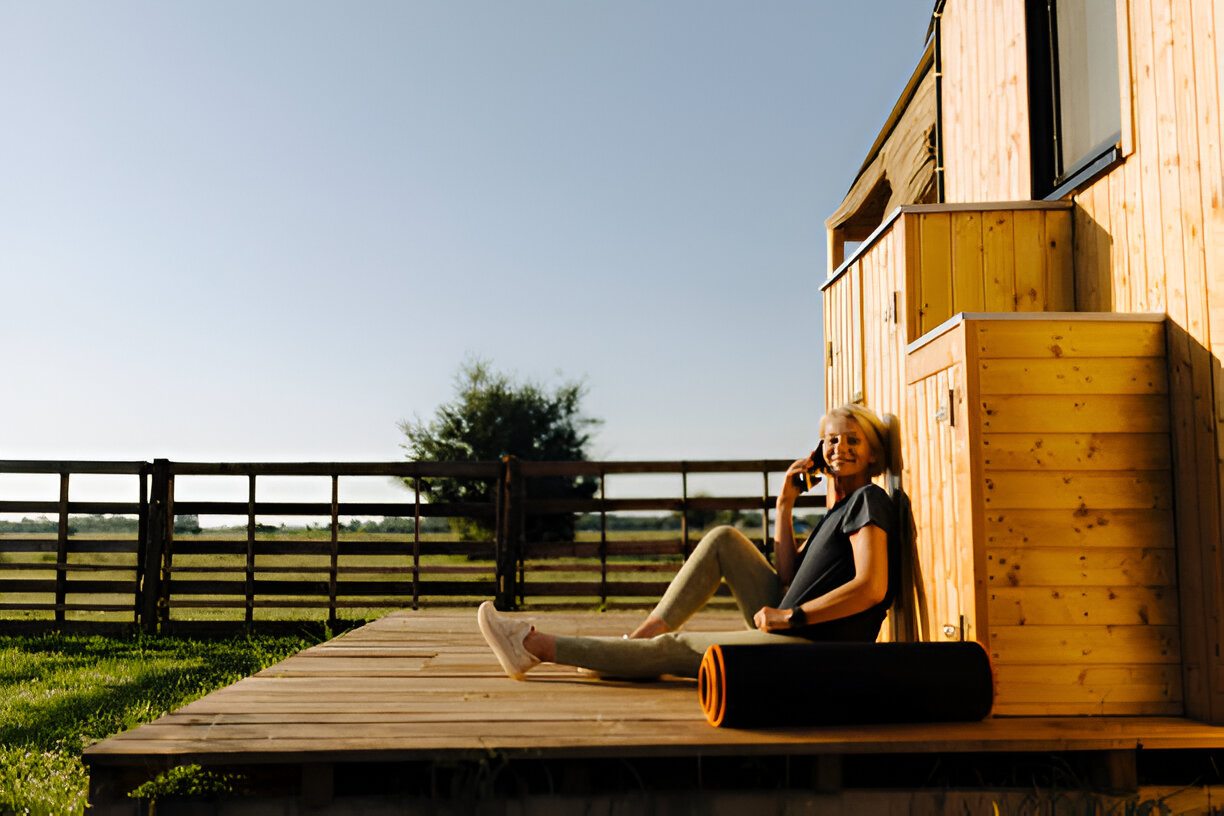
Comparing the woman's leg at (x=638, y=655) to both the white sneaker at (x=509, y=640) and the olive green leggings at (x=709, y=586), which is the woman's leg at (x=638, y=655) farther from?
the white sneaker at (x=509, y=640)

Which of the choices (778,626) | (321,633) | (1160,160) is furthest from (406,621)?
(1160,160)

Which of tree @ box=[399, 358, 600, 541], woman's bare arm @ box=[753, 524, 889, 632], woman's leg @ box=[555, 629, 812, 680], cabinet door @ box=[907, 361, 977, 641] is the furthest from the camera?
tree @ box=[399, 358, 600, 541]

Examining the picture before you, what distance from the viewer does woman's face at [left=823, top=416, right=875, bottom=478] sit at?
3582 millimetres

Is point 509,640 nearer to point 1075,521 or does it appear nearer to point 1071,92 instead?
point 1075,521

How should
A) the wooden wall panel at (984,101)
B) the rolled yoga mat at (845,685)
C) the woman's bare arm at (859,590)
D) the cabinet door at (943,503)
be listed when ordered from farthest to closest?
the wooden wall panel at (984,101) < the woman's bare arm at (859,590) < the cabinet door at (943,503) < the rolled yoga mat at (845,685)

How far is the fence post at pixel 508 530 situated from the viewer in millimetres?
7781

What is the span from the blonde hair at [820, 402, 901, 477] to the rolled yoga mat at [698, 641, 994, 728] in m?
1.03

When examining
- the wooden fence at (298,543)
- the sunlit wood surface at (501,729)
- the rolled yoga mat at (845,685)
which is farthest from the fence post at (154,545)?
the rolled yoga mat at (845,685)

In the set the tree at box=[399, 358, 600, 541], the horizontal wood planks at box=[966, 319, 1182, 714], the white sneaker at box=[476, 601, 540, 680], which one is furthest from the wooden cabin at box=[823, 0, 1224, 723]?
the tree at box=[399, 358, 600, 541]

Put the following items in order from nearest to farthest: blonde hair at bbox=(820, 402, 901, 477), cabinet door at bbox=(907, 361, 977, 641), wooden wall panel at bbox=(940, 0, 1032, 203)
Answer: cabinet door at bbox=(907, 361, 977, 641)
blonde hair at bbox=(820, 402, 901, 477)
wooden wall panel at bbox=(940, 0, 1032, 203)

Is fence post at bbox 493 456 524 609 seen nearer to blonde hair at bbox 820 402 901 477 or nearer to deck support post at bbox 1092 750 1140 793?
blonde hair at bbox 820 402 901 477

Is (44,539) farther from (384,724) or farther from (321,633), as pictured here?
(384,724)

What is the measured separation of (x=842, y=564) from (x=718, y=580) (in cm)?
65

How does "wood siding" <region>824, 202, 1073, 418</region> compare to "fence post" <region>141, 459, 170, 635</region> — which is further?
"fence post" <region>141, 459, 170, 635</region>
